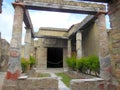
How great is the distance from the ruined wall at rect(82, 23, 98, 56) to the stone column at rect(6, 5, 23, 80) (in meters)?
6.12

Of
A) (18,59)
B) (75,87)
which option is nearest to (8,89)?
(18,59)

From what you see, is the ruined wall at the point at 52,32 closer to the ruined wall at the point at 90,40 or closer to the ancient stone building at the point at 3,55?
the ruined wall at the point at 90,40

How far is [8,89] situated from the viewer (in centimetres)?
528

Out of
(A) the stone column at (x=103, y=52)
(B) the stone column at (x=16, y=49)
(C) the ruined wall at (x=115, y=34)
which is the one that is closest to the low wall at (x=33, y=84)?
(B) the stone column at (x=16, y=49)

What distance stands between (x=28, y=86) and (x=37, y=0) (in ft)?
12.4

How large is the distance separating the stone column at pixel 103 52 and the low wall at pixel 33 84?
2.09 meters

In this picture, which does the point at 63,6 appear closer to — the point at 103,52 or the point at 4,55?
the point at 103,52

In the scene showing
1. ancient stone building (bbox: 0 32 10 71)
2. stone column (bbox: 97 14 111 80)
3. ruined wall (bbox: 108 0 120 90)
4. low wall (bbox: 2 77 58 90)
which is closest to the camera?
ruined wall (bbox: 108 0 120 90)

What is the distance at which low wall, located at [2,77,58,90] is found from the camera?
519 centimetres

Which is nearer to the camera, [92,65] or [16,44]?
[16,44]

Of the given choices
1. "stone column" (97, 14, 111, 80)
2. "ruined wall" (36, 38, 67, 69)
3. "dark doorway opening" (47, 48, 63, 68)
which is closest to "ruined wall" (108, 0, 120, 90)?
"stone column" (97, 14, 111, 80)

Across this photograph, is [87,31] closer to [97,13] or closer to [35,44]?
[97,13]

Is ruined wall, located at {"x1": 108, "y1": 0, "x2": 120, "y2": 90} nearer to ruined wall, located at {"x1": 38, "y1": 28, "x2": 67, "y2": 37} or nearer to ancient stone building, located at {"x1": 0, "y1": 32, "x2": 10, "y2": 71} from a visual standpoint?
ruined wall, located at {"x1": 38, "y1": 28, "x2": 67, "y2": 37}

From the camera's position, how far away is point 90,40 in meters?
11.6
